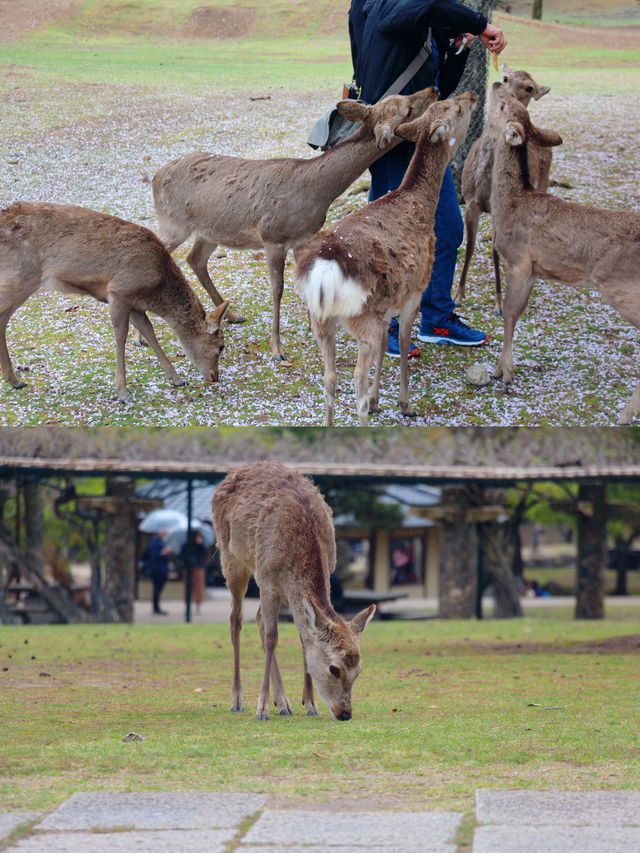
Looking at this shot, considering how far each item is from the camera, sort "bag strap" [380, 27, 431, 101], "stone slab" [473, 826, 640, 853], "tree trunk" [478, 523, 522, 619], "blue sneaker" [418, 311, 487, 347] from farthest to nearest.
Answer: "tree trunk" [478, 523, 522, 619], "blue sneaker" [418, 311, 487, 347], "bag strap" [380, 27, 431, 101], "stone slab" [473, 826, 640, 853]

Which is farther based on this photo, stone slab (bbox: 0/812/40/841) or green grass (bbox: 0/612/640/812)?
green grass (bbox: 0/612/640/812)

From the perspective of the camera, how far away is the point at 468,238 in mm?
8328

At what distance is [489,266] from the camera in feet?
28.6

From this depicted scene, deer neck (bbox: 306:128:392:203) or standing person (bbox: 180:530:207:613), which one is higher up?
deer neck (bbox: 306:128:392:203)

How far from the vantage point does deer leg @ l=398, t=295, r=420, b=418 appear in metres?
6.76

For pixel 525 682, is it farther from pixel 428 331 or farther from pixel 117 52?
pixel 117 52

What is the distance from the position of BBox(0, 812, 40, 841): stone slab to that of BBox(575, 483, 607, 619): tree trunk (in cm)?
1422

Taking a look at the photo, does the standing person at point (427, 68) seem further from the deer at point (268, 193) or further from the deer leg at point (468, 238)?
the deer leg at point (468, 238)

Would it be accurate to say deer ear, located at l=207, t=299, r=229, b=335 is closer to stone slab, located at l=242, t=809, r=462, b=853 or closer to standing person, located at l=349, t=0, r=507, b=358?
standing person, located at l=349, t=0, r=507, b=358

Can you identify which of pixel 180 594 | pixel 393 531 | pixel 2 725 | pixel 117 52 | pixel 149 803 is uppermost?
pixel 117 52

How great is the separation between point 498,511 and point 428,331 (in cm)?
938

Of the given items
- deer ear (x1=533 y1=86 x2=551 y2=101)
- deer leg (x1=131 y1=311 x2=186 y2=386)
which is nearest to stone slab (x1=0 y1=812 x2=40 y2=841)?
deer leg (x1=131 y1=311 x2=186 y2=386)

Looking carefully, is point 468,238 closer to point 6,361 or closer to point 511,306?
point 511,306

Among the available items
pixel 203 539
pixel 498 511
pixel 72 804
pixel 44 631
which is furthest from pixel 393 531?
pixel 72 804
